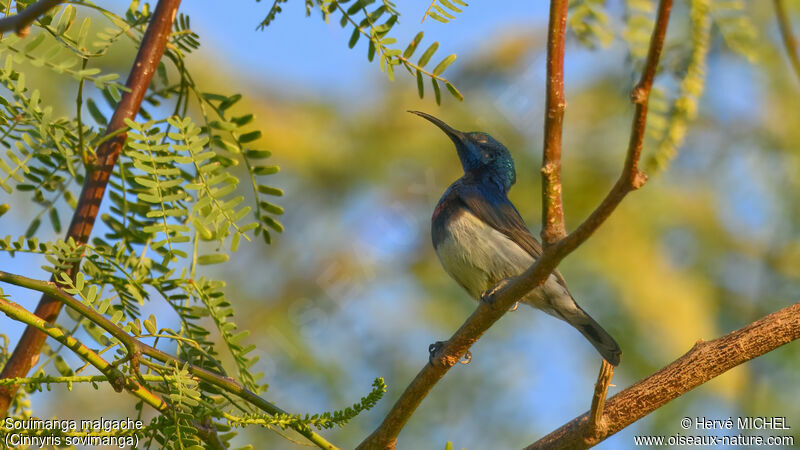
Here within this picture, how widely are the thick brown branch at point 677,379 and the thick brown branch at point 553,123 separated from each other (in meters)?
0.69

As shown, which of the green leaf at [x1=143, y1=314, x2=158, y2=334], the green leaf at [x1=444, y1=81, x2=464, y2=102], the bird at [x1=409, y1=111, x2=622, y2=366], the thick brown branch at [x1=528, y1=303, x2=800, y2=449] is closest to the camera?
the green leaf at [x1=143, y1=314, x2=158, y2=334]

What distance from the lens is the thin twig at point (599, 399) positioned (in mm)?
2166

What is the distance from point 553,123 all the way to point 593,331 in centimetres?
256

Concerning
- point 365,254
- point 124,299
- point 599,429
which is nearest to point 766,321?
point 599,429

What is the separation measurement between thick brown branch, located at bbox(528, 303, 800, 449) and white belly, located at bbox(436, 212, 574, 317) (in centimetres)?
175

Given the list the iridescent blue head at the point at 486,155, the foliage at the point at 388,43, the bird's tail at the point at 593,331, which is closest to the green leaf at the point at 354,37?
the foliage at the point at 388,43

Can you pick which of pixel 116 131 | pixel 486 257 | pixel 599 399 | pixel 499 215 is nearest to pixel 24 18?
pixel 116 131

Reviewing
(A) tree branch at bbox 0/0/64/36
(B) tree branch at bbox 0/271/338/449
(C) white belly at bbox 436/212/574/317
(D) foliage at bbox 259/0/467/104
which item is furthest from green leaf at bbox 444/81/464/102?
(C) white belly at bbox 436/212/574/317

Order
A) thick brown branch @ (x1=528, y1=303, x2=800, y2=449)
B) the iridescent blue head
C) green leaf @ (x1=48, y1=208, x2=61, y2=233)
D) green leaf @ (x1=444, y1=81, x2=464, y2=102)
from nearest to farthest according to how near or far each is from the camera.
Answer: green leaf @ (x1=444, y1=81, x2=464, y2=102)
thick brown branch @ (x1=528, y1=303, x2=800, y2=449)
green leaf @ (x1=48, y1=208, x2=61, y2=233)
the iridescent blue head

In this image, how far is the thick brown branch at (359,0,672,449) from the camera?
4.80 ft

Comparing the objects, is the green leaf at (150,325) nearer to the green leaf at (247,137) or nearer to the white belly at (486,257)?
the green leaf at (247,137)

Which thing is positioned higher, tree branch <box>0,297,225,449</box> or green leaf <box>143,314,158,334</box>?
green leaf <box>143,314,158,334</box>

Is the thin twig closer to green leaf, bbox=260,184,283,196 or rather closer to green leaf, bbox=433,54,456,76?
green leaf, bbox=433,54,456,76

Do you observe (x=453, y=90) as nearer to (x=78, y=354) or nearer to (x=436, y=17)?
(x=436, y=17)
